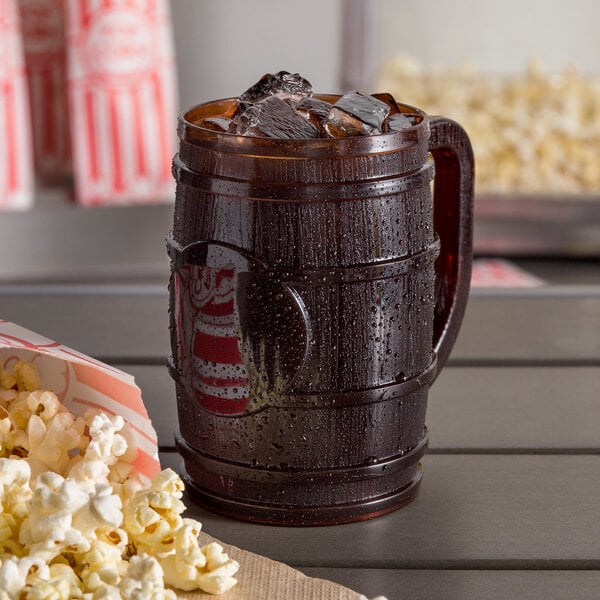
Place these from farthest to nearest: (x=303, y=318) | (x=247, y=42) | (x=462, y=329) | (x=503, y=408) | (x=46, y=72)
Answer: (x=247, y=42)
(x=46, y=72)
(x=462, y=329)
(x=503, y=408)
(x=303, y=318)

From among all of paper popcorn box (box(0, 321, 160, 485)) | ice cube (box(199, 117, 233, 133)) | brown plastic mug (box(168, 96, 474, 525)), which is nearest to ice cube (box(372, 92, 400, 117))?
brown plastic mug (box(168, 96, 474, 525))

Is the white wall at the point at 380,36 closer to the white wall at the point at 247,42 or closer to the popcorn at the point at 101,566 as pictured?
the white wall at the point at 247,42

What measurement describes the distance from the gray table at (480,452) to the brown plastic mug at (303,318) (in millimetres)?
34

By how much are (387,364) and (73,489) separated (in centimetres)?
24

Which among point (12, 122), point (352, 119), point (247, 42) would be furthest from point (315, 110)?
point (247, 42)

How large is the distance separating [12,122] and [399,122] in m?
1.55

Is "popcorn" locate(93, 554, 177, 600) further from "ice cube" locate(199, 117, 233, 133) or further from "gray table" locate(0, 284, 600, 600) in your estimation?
"ice cube" locate(199, 117, 233, 133)

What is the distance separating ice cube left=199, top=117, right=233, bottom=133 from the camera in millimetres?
776

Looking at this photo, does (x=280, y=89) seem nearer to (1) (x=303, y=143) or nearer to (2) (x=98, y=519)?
(1) (x=303, y=143)

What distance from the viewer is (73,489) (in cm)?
64

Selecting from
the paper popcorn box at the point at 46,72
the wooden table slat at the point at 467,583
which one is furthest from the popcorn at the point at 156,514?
the paper popcorn box at the point at 46,72

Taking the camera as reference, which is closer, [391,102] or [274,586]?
[274,586]

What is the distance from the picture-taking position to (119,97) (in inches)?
89.1

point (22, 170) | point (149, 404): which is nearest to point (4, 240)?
point (22, 170)
